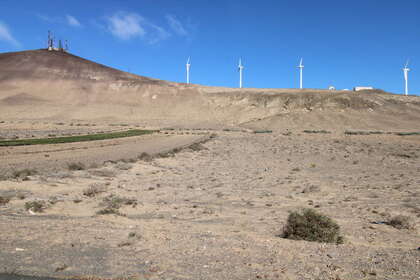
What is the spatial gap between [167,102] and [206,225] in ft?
373

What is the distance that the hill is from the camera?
320 ft

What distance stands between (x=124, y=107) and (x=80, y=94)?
19237mm

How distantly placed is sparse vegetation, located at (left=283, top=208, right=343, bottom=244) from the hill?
8043 centimetres

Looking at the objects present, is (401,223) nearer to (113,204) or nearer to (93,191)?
(113,204)

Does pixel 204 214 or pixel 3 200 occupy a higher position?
pixel 3 200

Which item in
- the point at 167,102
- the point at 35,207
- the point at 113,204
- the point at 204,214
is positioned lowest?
the point at 204,214

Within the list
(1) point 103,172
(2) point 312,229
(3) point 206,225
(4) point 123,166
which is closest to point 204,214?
(3) point 206,225

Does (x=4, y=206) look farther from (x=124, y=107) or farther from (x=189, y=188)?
(x=124, y=107)

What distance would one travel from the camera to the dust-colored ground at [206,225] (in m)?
7.22

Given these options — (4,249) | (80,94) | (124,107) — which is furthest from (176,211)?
(80,94)

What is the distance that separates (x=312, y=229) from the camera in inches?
374

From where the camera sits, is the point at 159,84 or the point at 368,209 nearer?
the point at 368,209

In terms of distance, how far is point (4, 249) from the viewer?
7.93m

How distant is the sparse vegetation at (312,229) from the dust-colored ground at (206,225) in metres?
0.40
